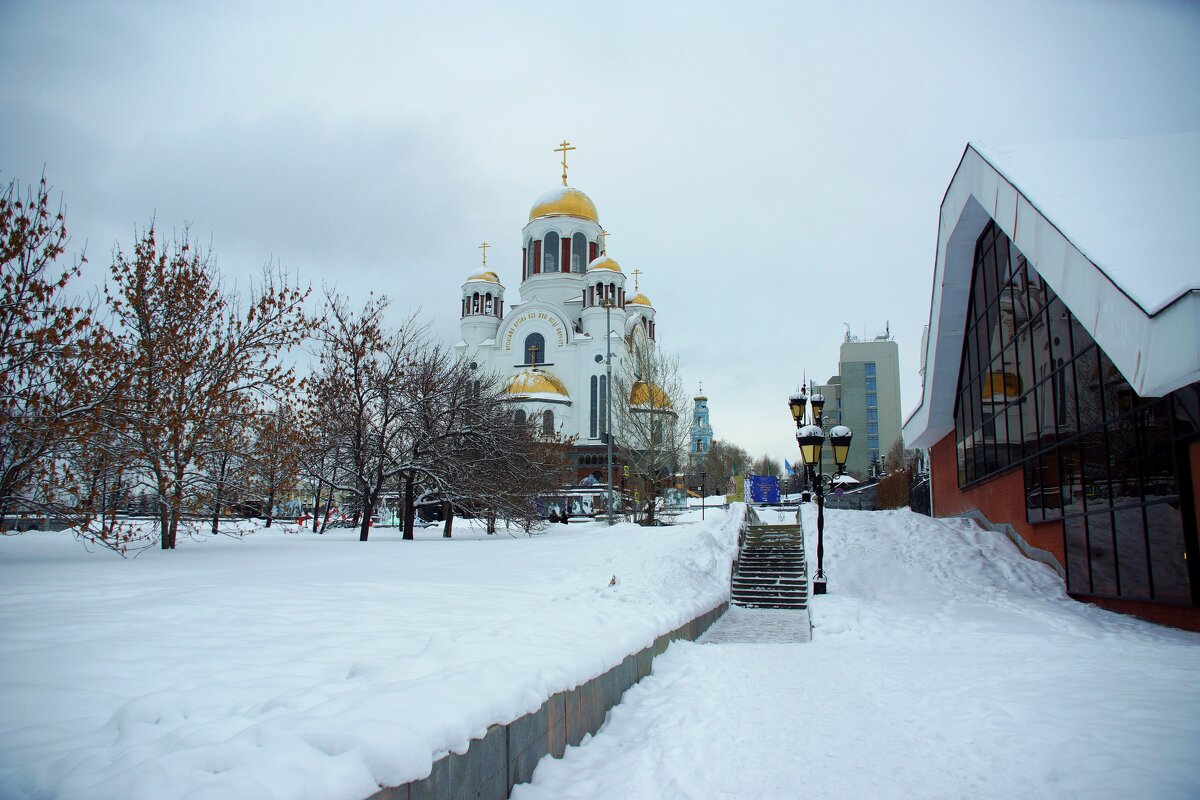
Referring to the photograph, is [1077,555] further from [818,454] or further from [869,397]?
[869,397]

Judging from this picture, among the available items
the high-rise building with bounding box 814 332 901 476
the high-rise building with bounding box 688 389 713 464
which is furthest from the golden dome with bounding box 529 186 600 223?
the high-rise building with bounding box 814 332 901 476

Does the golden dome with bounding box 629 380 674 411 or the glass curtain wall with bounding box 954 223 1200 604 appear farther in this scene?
the golden dome with bounding box 629 380 674 411

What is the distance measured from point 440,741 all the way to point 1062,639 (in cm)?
912

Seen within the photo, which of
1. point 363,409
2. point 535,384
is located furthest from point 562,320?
point 363,409

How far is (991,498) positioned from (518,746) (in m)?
16.0

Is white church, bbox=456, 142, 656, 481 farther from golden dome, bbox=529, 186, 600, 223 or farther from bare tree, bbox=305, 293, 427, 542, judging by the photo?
bare tree, bbox=305, 293, 427, 542

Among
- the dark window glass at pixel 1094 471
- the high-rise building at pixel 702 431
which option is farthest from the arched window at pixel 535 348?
the dark window glass at pixel 1094 471

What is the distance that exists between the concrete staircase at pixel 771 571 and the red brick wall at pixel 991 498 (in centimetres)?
429

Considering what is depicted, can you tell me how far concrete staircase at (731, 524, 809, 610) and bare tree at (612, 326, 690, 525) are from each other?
12.6 metres

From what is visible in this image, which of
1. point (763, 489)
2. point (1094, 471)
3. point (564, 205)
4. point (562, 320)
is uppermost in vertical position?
point (564, 205)

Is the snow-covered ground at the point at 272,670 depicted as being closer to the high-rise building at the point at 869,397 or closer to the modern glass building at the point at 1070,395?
the modern glass building at the point at 1070,395

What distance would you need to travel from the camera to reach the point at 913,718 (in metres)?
6.23

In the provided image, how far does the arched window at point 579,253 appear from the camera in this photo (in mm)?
67812

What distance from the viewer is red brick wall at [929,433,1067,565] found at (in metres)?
14.2
